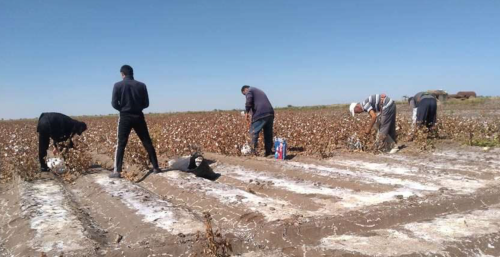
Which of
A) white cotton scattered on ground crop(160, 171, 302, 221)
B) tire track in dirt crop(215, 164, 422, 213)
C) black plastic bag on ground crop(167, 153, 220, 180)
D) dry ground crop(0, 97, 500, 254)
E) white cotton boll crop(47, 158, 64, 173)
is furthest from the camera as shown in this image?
white cotton boll crop(47, 158, 64, 173)

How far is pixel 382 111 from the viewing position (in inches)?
330

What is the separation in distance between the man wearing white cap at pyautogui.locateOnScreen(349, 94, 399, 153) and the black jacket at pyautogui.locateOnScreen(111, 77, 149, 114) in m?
4.68

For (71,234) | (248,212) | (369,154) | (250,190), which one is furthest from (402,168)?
(71,234)

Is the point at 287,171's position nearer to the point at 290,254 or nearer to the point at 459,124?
the point at 290,254

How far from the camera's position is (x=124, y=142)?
20.6 ft

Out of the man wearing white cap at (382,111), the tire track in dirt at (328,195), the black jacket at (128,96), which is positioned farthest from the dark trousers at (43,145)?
the man wearing white cap at (382,111)

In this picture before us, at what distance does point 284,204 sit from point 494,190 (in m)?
2.76

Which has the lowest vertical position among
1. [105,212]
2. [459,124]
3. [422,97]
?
[105,212]

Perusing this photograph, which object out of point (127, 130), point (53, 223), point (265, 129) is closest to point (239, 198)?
point (53, 223)

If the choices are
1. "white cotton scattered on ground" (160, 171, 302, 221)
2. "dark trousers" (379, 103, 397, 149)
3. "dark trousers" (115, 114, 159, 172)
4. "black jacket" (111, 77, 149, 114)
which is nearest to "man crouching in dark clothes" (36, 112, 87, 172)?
"dark trousers" (115, 114, 159, 172)

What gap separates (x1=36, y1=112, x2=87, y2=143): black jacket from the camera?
22.3 feet

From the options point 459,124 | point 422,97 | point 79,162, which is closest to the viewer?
point 79,162

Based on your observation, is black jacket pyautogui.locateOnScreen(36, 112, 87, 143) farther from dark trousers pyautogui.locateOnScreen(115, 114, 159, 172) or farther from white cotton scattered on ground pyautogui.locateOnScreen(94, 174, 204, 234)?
white cotton scattered on ground pyautogui.locateOnScreen(94, 174, 204, 234)

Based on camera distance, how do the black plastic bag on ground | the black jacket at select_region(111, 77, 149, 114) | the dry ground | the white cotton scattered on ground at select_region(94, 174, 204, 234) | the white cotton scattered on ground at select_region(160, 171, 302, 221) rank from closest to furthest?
the dry ground, the white cotton scattered on ground at select_region(94, 174, 204, 234), the white cotton scattered on ground at select_region(160, 171, 302, 221), the black jacket at select_region(111, 77, 149, 114), the black plastic bag on ground
